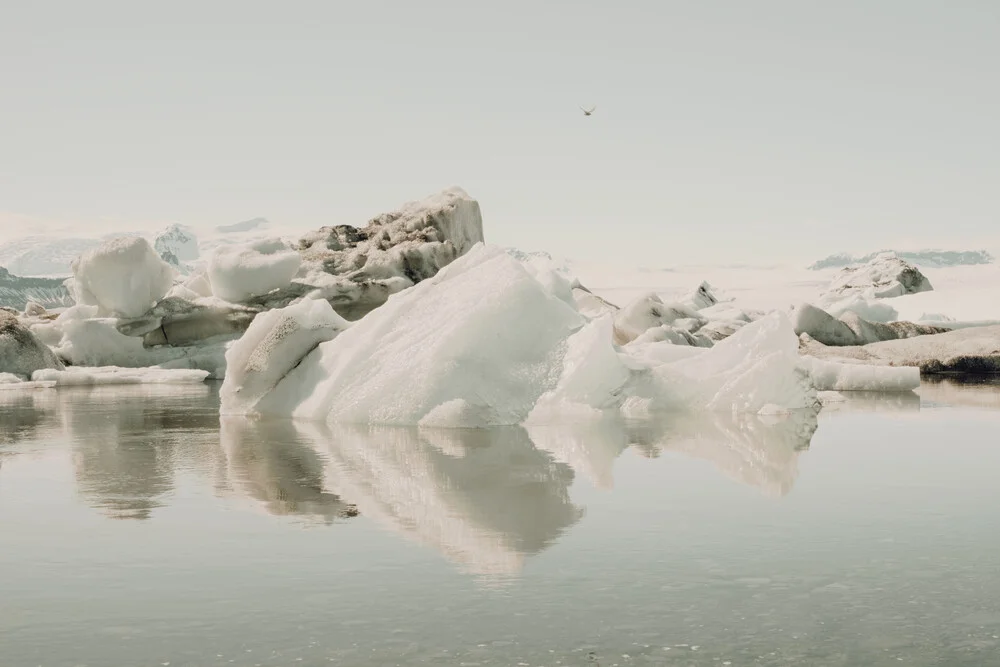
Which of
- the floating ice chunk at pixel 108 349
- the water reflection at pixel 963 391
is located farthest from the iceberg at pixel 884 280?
the floating ice chunk at pixel 108 349

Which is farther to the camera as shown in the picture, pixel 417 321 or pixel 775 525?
pixel 417 321

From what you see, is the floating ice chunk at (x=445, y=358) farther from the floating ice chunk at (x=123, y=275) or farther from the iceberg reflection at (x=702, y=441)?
the floating ice chunk at (x=123, y=275)

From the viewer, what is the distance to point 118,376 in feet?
52.7

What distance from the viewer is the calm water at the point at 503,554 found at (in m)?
2.54

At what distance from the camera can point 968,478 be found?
5.13 m

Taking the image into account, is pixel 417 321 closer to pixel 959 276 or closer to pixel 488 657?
pixel 488 657

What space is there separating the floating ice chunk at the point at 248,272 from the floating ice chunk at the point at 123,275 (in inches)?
37.7

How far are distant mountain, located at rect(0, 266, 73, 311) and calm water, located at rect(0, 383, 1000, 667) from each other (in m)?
103

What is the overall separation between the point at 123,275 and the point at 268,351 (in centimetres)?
1100

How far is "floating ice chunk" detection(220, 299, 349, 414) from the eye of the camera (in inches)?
327

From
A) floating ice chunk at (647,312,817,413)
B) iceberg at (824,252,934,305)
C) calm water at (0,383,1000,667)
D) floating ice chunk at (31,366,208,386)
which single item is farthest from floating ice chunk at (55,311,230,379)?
iceberg at (824,252,934,305)

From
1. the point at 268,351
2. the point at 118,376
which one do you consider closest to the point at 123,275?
the point at 118,376

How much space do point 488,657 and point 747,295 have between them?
4656 cm

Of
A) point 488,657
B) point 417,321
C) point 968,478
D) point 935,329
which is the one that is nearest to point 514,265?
point 417,321
